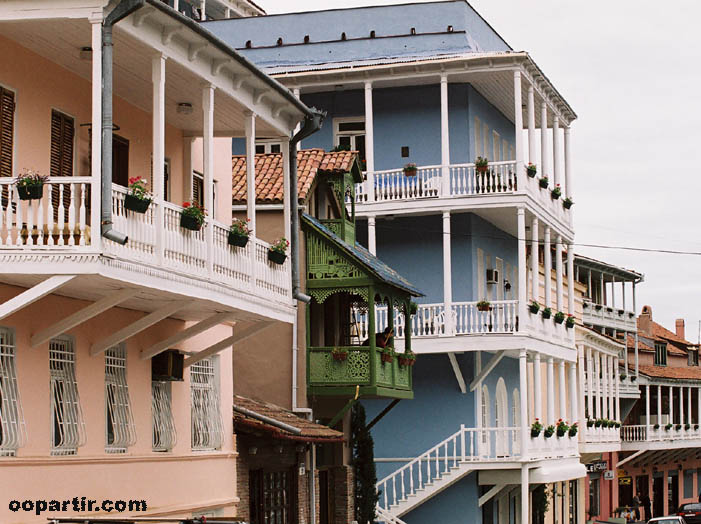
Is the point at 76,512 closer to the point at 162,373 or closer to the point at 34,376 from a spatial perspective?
the point at 34,376

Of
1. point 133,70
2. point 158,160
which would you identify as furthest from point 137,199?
point 133,70

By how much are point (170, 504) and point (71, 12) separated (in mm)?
7921

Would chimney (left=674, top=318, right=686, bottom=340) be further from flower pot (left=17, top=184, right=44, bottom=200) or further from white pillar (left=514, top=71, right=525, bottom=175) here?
flower pot (left=17, top=184, right=44, bottom=200)

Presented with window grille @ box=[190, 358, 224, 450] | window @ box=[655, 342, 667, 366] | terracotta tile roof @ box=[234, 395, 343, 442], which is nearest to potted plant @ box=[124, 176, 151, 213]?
window grille @ box=[190, 358, 224, 450]

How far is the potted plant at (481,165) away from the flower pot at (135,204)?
1955 cm

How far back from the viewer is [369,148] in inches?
1436

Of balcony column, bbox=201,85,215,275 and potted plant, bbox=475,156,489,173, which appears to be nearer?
balcony column, bbox=201,85,215,275

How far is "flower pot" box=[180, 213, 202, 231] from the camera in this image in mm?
18297

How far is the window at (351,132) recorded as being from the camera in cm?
3841

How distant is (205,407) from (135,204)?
7394 millimetres

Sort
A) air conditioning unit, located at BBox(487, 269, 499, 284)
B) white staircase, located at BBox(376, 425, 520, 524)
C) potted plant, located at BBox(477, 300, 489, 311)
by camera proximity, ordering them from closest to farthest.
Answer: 1. white staircase, located at BBox(376, 425, 520, 524)
2. potted plant, located at BBox(477, 300, 489, 311)
3. air conditioning unit, located at BBox(487, 269, 499, 284)

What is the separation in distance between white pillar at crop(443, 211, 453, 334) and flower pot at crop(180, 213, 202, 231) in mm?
17217

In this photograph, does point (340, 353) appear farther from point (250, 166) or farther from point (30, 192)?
point (30, 192)

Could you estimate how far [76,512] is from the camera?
717 inches
